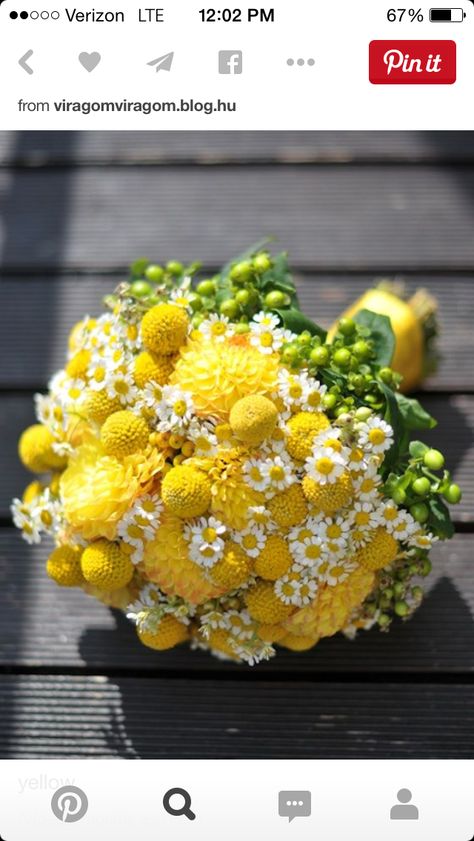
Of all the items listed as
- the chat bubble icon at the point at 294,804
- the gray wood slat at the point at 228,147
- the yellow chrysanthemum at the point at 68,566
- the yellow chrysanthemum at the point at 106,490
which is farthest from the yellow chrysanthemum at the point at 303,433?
the gray wood slat at the point at 228,147

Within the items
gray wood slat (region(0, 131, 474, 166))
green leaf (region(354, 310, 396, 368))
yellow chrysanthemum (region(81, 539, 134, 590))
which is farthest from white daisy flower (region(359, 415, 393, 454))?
gray wood slat (region(0, 131, 474, 166))

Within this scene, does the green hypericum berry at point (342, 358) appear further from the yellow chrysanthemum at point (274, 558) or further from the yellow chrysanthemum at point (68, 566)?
the yellow chrysanthemum at point (68, 566)

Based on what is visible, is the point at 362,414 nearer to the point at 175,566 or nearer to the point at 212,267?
the point at 175,566
